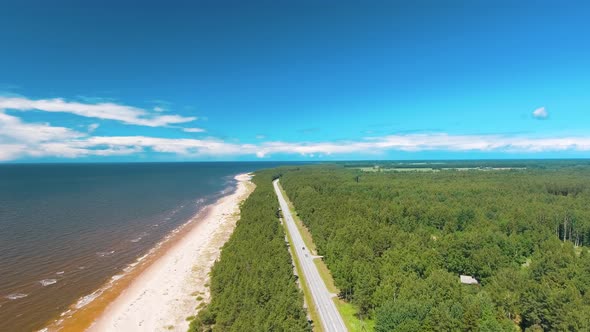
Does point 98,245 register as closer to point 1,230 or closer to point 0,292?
point 0,292

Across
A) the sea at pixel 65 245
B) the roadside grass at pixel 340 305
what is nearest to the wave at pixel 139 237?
the sea at pixel 65 245

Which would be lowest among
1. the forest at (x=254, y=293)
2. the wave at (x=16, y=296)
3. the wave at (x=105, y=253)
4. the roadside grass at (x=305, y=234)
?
the wave at (x=16, y=296)

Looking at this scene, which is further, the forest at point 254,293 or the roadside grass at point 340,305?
the roadside grass at point 340,305

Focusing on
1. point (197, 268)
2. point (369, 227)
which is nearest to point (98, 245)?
point (197, 268)

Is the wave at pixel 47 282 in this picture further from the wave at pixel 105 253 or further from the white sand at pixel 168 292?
the white sand at pixel 168 292

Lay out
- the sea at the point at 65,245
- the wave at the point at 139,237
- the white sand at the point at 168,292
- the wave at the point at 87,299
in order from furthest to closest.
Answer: the wave at the point at 139,237 → the sea at the point at 65,245 → the wave at the point at 87,299 → the white sand at the point at 168,292

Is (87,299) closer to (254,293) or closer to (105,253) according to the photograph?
(105,253)

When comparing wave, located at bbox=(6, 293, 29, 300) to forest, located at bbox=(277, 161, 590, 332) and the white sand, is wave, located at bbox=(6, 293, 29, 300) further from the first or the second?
forest, located at bbox=(277, 161, 590, 332)
